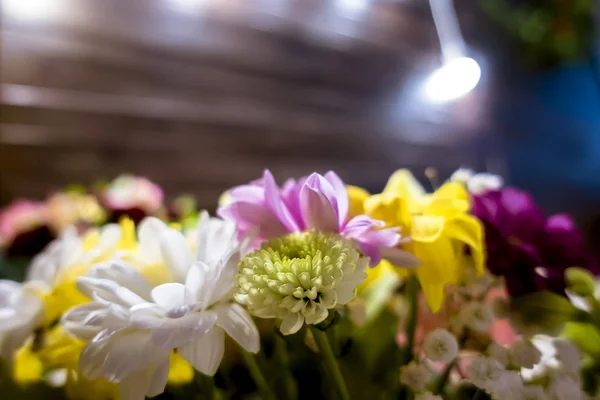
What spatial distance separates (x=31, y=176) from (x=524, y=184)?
153cm

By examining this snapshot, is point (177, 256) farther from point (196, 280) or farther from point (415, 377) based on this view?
point (415, 377)

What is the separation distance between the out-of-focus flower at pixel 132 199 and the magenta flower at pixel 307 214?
0.36 m

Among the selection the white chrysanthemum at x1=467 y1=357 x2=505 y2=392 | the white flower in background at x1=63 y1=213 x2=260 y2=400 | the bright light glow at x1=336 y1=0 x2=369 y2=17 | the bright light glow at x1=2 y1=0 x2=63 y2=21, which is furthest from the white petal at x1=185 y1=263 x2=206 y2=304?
the bright light glow at x1=336 y1=0 x2=369 y2=17

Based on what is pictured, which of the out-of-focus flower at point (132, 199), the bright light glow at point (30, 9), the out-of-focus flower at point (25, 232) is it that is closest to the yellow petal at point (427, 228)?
the out-of-focus flower at point (132, 199)

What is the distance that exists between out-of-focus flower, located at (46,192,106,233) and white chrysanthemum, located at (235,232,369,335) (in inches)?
18.5

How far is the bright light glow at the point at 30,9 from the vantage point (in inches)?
48.5

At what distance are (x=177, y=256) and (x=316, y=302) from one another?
122 millimetres

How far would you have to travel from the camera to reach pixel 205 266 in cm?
32

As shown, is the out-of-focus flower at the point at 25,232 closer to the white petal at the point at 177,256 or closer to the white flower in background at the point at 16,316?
the white flower in background at the point at 16,316

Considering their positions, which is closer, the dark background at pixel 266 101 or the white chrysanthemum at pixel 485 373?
the white chrysanthemum at pixel 485 373

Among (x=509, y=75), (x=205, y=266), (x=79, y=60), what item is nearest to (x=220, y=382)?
(x=205, y=266)

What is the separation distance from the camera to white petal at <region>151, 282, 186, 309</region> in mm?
317

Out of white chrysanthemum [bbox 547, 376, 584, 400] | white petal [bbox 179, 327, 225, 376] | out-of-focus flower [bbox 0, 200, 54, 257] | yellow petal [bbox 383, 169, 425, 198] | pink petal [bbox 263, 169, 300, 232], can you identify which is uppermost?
yellow petal [bbox 383, 169, 425, 198]

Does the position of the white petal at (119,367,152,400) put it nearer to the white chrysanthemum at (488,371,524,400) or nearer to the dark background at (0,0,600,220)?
the white chrysanthemum at (488,371,524,400)
